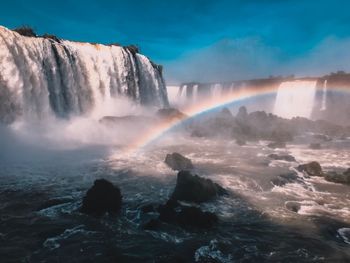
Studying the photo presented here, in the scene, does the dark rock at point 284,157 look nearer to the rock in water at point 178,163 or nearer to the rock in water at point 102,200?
the rock in water at point 178,163

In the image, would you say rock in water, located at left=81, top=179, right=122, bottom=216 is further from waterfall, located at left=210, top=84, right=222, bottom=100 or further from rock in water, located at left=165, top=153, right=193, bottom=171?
waterfall, located at left=210, top=84, right=222, bottom=100

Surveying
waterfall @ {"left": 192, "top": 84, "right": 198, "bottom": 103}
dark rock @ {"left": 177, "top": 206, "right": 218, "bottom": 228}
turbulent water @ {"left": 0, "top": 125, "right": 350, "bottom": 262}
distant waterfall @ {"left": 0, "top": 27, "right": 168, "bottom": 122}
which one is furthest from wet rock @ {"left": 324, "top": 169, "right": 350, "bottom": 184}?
waterfall @ {"left": 192, "top": 84, "right": 198, "bottom": 103}

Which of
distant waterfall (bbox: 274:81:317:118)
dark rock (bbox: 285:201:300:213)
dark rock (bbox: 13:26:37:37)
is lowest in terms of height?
dark rock (bbox: 285:201:300:213)

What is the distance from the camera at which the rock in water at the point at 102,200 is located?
11.5 meters

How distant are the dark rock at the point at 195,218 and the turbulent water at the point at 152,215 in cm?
34

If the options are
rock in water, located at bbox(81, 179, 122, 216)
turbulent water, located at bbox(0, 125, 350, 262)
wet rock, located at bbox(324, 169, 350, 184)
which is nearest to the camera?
turbulent water, located at bbox(0, 125, 350, 262)

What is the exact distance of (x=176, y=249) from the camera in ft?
29.5

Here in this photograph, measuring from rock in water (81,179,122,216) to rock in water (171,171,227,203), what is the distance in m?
2.32

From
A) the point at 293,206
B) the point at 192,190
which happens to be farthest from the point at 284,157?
the point at 192,190

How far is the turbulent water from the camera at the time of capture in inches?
347

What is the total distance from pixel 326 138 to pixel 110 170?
26.9m

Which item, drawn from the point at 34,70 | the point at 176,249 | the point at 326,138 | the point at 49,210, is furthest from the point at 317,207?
the point at 326,138

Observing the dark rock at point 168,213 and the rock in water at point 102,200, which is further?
the rock in water at point 102,200

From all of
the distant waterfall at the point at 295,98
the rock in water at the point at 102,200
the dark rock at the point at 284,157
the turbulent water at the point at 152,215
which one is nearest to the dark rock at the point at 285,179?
the turbulent water at the point at 152,215
